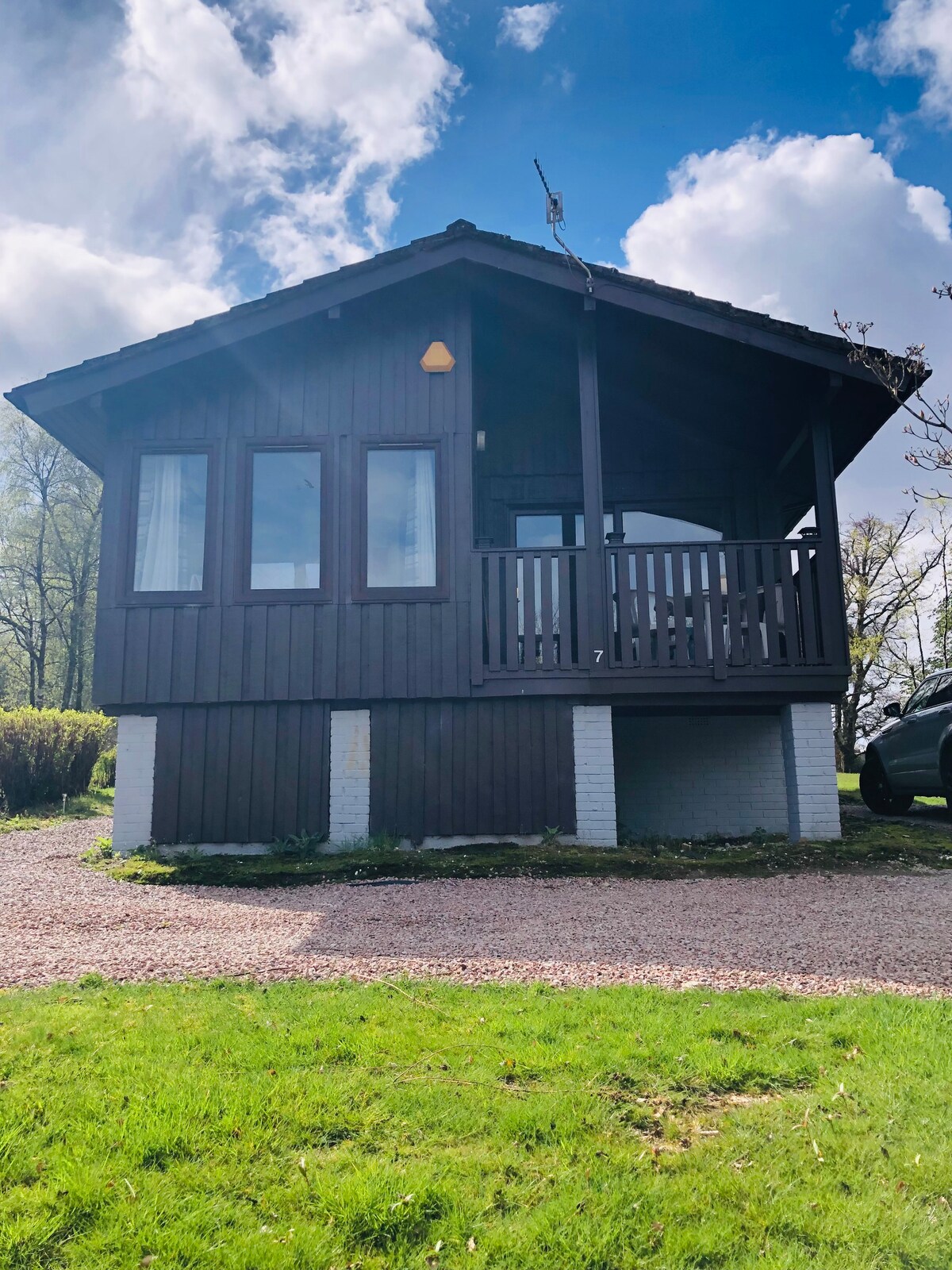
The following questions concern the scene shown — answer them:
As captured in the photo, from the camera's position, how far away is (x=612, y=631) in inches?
322

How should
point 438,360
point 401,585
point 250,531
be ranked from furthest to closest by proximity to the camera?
point 438,360
point 250,531
point 401,585

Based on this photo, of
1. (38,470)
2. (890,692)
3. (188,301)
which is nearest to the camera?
(188,301)

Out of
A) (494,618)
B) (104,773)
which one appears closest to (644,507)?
(494,618)

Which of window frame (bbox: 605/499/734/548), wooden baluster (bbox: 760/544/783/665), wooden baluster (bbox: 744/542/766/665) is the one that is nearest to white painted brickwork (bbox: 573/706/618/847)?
wooden baluster (bbox: 744/542/766/665)

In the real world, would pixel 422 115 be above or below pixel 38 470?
below

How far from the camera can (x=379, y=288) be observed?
8508mm

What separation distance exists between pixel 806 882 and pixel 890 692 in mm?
18979

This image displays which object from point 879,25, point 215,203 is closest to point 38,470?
point 215,203

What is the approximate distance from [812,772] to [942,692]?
227cm

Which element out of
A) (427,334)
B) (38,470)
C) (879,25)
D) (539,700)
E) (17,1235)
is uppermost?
(38,470)

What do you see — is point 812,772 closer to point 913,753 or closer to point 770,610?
point 770,610

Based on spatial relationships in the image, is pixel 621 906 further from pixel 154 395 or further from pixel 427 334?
pixel 154 395

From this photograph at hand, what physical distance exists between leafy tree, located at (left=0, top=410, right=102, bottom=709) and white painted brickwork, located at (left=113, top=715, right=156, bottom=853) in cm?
2116

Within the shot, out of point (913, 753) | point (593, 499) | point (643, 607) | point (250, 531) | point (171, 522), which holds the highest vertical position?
point (593, 499)
